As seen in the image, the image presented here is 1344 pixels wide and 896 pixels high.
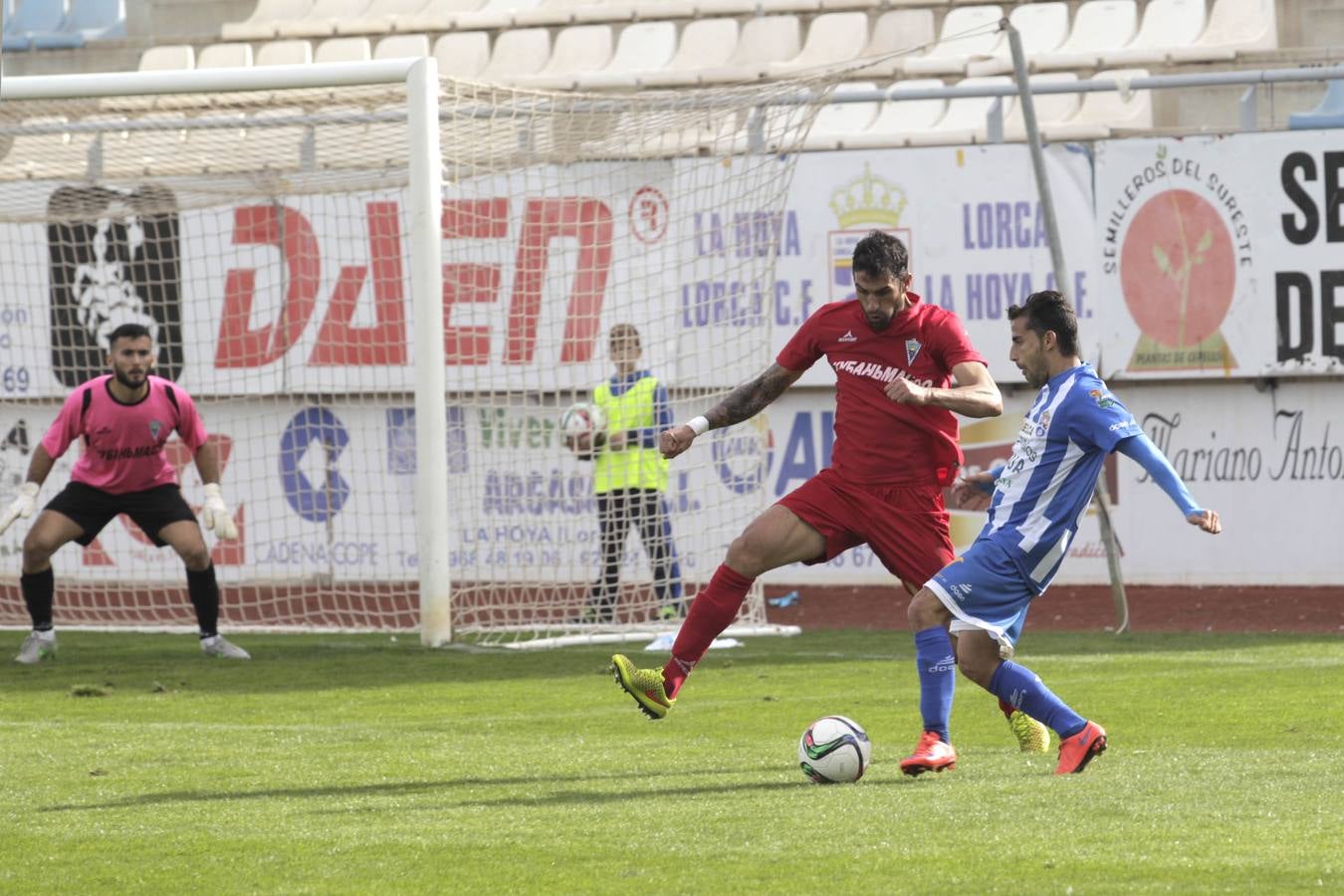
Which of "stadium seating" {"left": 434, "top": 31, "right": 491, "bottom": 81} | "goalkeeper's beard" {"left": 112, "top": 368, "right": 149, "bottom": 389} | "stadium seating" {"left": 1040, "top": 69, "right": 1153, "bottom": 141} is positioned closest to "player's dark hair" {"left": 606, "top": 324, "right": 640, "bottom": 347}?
"goalkeeper's beard" {"left": 112, "top": 368, "right": 149, "bottom": 389}

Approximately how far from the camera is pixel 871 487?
756 centimetres

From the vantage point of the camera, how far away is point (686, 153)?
1409cm

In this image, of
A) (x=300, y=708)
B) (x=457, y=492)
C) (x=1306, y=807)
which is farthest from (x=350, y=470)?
(x=1306, y=807)

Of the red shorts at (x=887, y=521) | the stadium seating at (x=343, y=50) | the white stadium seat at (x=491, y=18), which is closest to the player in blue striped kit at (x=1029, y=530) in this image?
the red shorts at (x=887, y=521)

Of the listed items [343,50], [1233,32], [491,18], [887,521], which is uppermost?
[491,18]

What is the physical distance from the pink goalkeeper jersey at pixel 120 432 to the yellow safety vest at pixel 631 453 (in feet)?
8.98

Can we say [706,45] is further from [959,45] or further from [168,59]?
[168,59]

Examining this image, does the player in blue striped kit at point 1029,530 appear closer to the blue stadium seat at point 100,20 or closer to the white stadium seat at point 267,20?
the white stadium seat at point 267,20

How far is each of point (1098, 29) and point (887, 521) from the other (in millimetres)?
11893

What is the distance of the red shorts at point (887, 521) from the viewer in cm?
752

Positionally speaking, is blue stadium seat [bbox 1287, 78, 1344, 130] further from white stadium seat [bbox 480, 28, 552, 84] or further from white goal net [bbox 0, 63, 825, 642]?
white stadium seat [bbox 480, 28, 552, 84]

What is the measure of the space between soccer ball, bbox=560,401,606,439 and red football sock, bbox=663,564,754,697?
5.47 metres

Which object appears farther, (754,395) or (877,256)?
(754,395)

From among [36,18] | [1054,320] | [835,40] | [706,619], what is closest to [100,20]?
[36,18]
